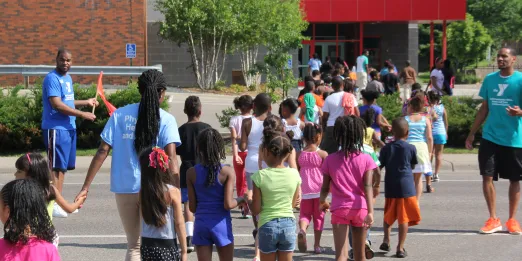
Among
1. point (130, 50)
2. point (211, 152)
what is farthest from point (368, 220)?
point (130, 50)

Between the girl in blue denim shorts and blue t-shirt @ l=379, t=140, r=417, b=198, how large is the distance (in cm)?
231

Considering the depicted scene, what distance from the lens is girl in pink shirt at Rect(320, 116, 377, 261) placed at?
731 centimetres

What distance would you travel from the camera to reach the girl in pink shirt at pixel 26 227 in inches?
191

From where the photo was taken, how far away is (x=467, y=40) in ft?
172

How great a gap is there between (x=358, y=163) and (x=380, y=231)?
121 inches

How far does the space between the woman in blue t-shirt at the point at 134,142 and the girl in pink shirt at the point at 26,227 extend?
67.7 inches

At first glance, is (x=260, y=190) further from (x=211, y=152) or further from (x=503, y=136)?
(x=503, y=136)

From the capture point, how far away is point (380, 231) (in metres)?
10.2

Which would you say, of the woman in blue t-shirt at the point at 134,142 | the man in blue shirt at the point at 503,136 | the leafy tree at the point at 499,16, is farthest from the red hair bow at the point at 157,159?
the leafy tree at the point at 499,16

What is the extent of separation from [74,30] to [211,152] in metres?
25.2

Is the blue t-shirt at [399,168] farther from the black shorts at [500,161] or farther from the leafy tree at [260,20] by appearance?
the leafy tree at [260,20]

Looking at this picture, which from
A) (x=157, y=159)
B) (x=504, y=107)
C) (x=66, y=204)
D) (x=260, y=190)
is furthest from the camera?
(x=504, y=107)

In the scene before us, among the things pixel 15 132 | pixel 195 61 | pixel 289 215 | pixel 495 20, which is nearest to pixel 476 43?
pixel 495 20

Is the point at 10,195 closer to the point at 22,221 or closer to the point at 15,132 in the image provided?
the point at 22,221
